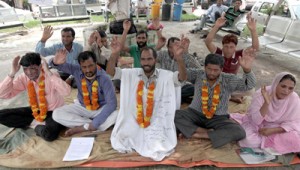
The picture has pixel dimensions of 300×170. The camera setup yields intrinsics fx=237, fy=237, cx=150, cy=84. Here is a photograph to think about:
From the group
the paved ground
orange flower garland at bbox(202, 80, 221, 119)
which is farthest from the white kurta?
the paved ground

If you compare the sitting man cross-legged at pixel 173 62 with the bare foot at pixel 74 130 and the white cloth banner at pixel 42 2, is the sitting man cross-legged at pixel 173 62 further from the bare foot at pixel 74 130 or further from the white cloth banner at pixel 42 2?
the white cloth banner at pixel 42 2

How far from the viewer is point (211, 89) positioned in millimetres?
3268

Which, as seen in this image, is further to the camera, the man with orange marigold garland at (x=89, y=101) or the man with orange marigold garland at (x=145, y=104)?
the man with orange marigold garland at (x=89, y=101)

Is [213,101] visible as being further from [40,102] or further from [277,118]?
[40,102]

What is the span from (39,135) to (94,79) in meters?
1.10

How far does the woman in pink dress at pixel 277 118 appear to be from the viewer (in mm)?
2920

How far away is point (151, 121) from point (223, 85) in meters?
1.10

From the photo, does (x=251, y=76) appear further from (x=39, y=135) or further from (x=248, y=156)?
(x=39, y=135)

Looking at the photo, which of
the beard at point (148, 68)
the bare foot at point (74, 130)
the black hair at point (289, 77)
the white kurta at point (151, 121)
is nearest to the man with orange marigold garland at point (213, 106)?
the white kurta at point (151, 121)

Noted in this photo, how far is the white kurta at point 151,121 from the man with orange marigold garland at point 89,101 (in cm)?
20

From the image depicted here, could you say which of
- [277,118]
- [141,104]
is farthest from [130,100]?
[277,118]

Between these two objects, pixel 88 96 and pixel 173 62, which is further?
pixel 173 62

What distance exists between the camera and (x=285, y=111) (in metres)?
3.05

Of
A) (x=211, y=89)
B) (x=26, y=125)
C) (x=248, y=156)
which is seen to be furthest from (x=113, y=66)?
(x=248, y=156)
